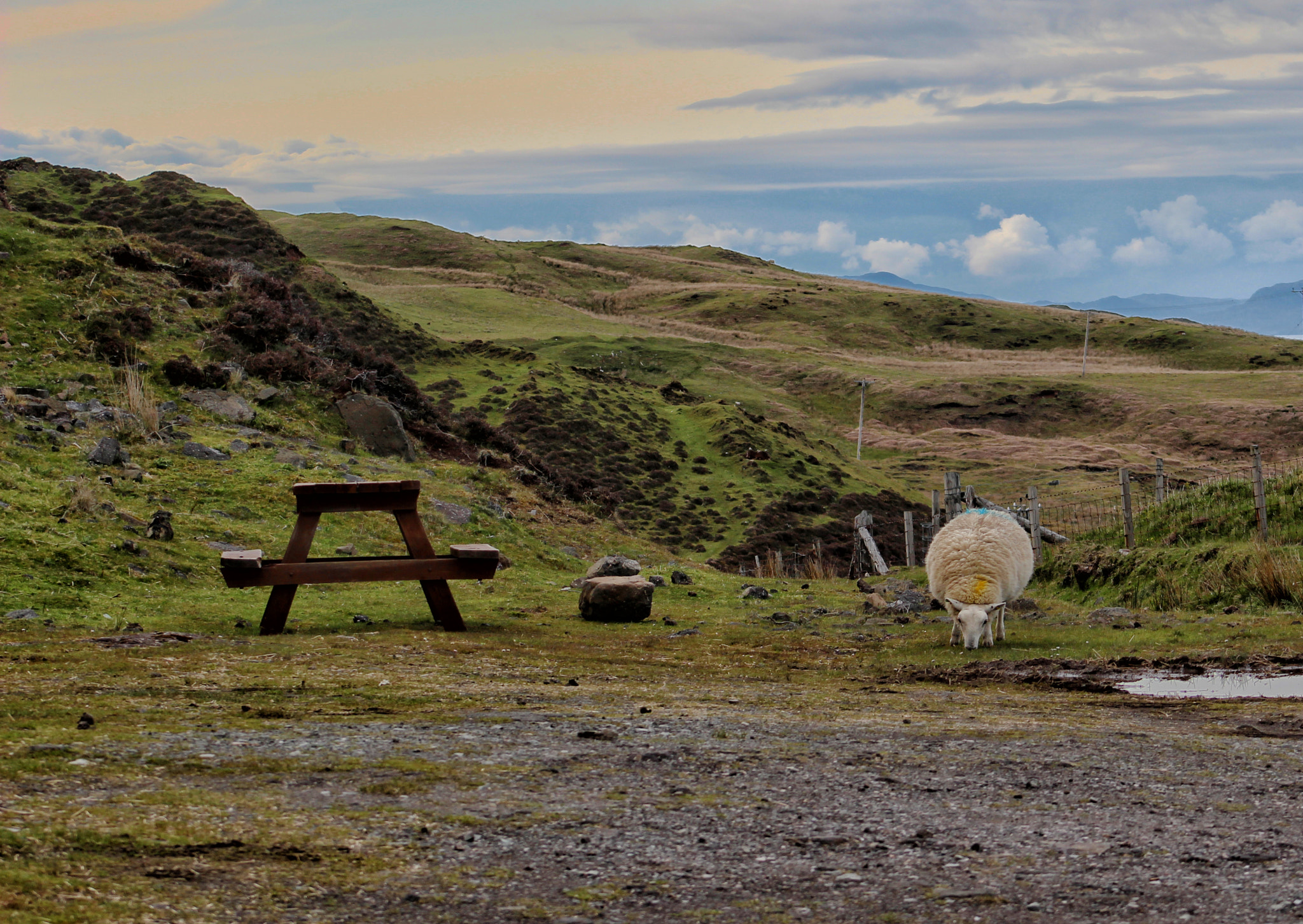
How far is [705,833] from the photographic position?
6.73 metres

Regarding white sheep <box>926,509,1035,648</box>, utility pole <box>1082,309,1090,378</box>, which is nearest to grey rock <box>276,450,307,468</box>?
white sheep <box>926,509,1035,648</box>

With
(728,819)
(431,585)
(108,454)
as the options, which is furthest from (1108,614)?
(108,454)

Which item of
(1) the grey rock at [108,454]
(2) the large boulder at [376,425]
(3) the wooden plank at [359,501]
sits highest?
(2) the large boulder at [376,425]

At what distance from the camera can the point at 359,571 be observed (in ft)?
50.9

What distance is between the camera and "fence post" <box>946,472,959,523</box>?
99.3 ft

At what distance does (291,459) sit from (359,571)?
11.7 metres

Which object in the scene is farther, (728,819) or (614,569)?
(614,569)

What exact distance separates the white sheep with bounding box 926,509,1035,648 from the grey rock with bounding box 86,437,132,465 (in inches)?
656

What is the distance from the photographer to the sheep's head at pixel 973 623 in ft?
Answer: 55.2

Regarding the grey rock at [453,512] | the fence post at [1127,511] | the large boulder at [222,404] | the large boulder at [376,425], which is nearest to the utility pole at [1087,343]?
the fence post at [1127,511]

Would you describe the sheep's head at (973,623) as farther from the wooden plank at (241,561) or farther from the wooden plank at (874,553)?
the wooden plank at (874,553)

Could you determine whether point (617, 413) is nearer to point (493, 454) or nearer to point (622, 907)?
point (493, 454)

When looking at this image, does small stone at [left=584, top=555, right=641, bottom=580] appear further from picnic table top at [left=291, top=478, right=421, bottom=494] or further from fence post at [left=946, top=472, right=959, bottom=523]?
fence post at [left=946, top=472, right=959, bottom=523]

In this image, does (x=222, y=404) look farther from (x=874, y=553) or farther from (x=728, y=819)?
(x=728, y=819)
